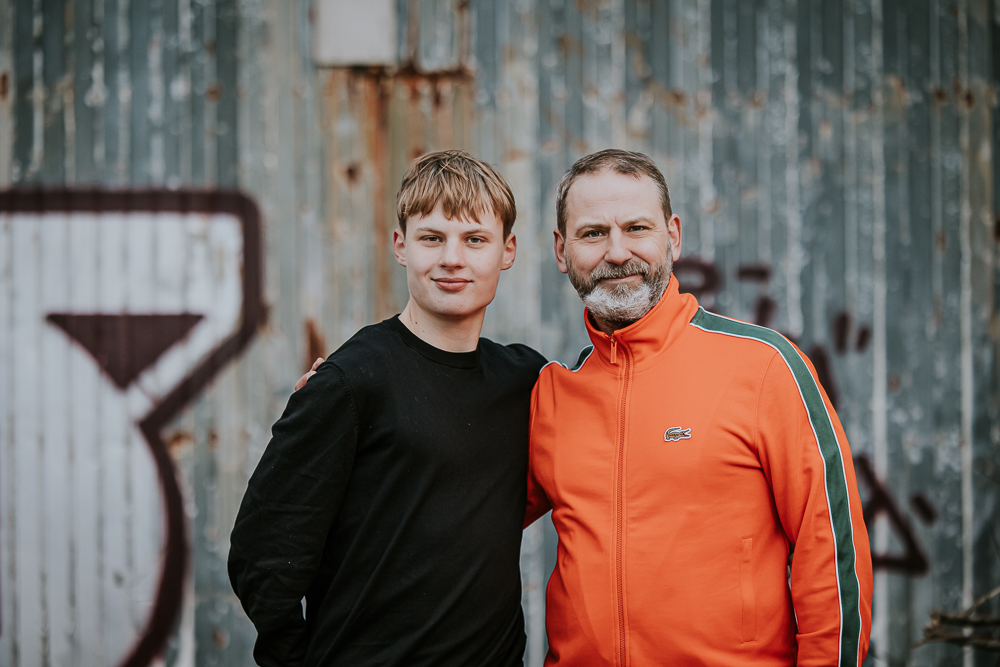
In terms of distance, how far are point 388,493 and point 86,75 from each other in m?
2.90

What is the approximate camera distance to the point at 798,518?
4.93 ft

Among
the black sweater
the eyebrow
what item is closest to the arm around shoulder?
the black sweater

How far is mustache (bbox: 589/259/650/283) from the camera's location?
5.54 feet

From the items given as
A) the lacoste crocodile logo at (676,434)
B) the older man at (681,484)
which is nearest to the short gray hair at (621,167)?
the older man at (681,484)

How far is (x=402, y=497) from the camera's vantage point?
1.59m

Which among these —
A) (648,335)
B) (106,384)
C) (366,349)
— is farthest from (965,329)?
(106,384)

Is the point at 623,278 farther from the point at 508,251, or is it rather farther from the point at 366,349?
the point at 366,349

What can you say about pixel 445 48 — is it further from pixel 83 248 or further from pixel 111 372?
pixel 111 372

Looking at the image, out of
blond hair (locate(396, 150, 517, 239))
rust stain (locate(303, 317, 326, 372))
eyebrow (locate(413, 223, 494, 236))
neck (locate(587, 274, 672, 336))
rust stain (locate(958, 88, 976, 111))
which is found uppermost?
rust stain (locate(958, 88, 976, 111))

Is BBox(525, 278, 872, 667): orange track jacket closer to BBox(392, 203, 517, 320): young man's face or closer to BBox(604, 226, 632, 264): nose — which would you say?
BBox(604, 226, 632, 264): nose

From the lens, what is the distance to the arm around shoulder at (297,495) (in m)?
1.54

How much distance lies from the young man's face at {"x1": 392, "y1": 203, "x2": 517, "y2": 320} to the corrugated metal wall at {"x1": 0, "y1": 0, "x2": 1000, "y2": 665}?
131 cm

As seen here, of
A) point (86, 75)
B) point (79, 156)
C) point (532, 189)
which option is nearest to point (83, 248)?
point (79, 156)

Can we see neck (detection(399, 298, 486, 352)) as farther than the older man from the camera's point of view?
Yes
